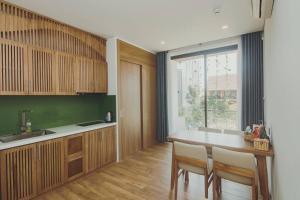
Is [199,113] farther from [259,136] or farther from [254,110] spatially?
[259,136]

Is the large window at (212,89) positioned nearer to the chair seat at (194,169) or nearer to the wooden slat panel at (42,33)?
the chair seat at (194,169)

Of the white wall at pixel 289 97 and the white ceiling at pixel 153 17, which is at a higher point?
the white ceiling at pixel 153 17

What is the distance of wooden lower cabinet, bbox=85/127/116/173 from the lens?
3.12 metres

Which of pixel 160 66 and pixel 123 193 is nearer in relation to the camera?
pixel 123 193

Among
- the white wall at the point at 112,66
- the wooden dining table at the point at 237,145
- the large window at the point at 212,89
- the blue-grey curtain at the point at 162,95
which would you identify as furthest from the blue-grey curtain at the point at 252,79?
the white wall at the point at 112,66

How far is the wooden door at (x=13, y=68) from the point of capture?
89.2 inches

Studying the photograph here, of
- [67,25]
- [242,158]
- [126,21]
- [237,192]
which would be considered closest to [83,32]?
[67,25]

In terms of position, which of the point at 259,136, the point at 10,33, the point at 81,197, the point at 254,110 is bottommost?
the point at 81,197

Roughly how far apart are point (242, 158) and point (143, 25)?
2.65 meters

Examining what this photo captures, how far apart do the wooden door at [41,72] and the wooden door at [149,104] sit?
7.63 ft

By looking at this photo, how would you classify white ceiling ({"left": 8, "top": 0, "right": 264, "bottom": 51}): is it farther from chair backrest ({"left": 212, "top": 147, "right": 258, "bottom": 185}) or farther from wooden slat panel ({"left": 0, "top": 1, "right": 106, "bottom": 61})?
chair backrest ({"left": 212, "top": 147, "right": 258, "bottom": 185})

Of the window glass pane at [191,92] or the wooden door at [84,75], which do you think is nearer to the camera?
Result: the wooden door at [84,75]

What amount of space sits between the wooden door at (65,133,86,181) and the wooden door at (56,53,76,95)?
851 mm

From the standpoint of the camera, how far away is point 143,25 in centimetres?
312
